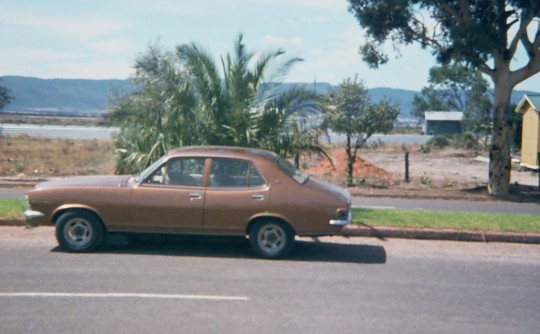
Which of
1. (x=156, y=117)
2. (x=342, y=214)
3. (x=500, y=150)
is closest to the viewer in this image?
(x=342, y=214)

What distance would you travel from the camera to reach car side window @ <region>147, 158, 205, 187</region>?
32.8 feet

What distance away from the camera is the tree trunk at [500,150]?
72.5 feet

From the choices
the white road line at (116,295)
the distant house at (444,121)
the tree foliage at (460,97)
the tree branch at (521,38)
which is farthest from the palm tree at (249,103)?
the distant house at (444,121)

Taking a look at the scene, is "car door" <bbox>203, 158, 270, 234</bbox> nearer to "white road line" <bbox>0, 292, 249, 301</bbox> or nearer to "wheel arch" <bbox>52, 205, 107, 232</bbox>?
"wheel arch" <bbox>52, 205, 107, 232</bbox>

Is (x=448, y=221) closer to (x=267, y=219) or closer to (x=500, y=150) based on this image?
(x=267, y=219)

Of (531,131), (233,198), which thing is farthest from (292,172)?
(531,131)

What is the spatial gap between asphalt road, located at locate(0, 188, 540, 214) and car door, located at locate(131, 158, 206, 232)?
346 inches

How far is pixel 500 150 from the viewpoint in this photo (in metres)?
22.5

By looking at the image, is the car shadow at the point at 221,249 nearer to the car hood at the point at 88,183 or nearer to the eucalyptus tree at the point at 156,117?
the car hood at the point at 88,183

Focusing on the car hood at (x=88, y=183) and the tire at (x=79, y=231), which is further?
the car hood at (x=88, y=183)

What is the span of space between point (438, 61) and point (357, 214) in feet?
36.1

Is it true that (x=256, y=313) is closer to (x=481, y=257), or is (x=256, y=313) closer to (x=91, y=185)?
(x=91, y=185)

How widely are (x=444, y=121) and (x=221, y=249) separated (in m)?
73.2

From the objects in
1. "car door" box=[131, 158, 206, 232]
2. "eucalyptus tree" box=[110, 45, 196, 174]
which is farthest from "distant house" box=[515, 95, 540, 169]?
"car door" box=[131, 158, 206, 232]
